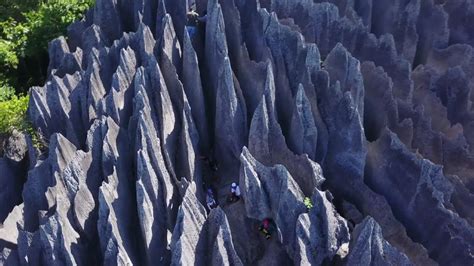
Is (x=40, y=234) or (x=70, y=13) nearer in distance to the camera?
(x=40, y=234)

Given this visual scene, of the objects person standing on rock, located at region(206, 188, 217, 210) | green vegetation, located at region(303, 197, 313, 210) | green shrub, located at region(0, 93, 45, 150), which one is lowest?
green vegetation, located at region(303, 197, 313, 210)

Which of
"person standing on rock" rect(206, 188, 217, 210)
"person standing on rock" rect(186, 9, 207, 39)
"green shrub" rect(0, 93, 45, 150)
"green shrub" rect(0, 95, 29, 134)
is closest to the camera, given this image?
"person standing on rock" rect(206, 188, 217, 210)

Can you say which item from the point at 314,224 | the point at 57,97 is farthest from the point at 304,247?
the point at 57,97

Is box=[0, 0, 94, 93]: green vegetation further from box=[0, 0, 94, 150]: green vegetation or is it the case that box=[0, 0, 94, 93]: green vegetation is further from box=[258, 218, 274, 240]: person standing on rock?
box=[258, 218, 274, 240]: person standing on rock

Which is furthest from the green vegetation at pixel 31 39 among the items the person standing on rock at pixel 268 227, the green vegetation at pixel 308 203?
the green vegetation at pixel 308 203

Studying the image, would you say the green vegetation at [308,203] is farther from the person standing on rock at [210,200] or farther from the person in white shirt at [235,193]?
the person standing on rock at [210,200]

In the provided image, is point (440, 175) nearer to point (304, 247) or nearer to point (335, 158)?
point (335, 158)

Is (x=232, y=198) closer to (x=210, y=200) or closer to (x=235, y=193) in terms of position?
(x=235, y=193)

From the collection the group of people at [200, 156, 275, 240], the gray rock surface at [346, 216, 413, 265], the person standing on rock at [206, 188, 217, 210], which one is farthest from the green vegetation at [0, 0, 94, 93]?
the gray rock surface at [346, 216, 413, 265]

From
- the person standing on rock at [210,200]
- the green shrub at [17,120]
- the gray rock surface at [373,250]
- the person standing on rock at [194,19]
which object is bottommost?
the gray rock surface at [373,250]
